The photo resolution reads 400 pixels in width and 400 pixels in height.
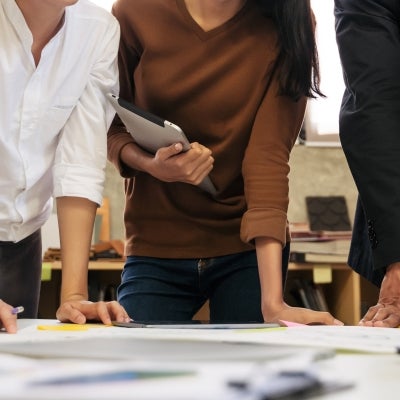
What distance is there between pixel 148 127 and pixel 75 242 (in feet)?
0.69

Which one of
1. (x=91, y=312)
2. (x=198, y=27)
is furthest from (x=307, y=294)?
(x=91, y=312)

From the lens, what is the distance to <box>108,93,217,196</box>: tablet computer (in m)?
0.99

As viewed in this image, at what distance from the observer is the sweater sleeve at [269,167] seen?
112 centimetres

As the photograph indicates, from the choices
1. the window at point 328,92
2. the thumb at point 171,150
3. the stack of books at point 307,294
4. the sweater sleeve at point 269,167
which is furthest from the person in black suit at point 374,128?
the window at point 328,92

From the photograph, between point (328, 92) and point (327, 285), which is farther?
point (328, 92)

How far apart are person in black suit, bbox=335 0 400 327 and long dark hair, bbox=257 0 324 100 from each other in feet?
0.21

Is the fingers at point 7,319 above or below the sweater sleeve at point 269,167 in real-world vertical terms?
below

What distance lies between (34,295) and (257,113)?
522 millimetres

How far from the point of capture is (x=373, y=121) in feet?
3.75

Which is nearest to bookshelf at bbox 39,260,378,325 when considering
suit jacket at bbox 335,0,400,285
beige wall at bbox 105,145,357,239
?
beige wall at bbox 105,145,357,239

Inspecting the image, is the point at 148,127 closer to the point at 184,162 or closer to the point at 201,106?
the point at 184,162

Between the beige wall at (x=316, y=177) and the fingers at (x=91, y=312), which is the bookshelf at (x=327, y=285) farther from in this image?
the fingers at (x=91, y=312)

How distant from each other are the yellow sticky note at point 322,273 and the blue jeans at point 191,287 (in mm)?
1602

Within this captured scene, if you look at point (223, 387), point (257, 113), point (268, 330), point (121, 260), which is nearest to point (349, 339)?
point (268, 330)
